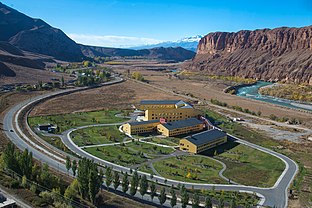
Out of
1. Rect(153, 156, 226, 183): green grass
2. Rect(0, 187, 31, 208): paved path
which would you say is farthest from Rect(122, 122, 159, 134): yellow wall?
Rect(0, 187, 31, 208): paved path

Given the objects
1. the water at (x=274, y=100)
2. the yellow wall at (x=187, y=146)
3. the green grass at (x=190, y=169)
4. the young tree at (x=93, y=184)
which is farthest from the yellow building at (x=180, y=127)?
the water at (x=274, y=100)

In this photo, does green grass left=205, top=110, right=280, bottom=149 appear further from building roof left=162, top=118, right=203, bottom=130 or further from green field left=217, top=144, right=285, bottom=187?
building roof left=162, top=118, right=203, bottom=130

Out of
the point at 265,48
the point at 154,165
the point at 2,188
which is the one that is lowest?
the point at 154,165

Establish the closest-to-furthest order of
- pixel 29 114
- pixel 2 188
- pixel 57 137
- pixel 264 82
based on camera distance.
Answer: pixel 2 188
pixel 57 137
pixel 29 114
pixel 264 82

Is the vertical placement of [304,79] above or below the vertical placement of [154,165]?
above

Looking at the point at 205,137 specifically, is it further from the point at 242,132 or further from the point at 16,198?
the point at 16,198

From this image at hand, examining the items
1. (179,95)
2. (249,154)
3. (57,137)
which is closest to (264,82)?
(179,95)

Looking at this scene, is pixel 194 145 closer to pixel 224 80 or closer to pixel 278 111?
pixel 278 111
